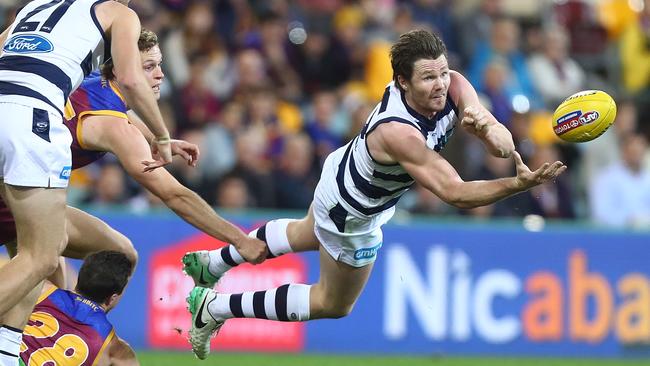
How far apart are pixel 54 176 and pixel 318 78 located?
901 centimetres

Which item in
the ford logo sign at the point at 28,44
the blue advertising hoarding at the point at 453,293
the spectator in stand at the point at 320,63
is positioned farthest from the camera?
the spectator in stand at the point at 320,63

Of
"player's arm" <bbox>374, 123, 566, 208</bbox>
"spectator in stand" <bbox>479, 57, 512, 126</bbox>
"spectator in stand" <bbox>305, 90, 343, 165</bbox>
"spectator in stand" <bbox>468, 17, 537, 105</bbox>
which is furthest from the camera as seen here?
"spectator in stand" <bbox>468, 17, 537, 105</bbox>

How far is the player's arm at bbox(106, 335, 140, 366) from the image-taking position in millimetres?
7547

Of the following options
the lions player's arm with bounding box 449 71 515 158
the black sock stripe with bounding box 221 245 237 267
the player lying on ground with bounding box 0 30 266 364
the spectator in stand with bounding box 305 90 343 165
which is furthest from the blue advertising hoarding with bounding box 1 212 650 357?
the lions player's arm with bounding box 449 71 515 158

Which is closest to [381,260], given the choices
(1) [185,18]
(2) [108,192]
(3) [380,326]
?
(3) [380,326]

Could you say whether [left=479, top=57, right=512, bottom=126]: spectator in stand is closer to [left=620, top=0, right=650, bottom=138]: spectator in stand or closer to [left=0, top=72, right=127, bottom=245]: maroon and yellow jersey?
[left=620, top=0, right=650, bottom=138]: spectator in stand

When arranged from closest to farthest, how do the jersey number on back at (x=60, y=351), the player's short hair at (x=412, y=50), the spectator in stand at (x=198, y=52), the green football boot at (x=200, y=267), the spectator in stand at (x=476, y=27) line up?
the jersey number on back at (x=60, y=351) → the player's short hair at (x=412, y=50) → the green football boot at (x=200, y=267) → the spectator in stand at (x=198, y=52) → the spectator in stand at (x=476, y=27)

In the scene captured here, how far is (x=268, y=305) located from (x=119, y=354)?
1.59 meters

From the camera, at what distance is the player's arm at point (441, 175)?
23.4 feet

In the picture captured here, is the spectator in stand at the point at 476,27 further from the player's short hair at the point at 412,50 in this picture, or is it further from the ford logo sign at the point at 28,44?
the ford logo sign at the point at 28,44

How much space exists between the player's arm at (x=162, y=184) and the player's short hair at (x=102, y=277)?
0.61m

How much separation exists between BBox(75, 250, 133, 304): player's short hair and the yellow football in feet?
9.21

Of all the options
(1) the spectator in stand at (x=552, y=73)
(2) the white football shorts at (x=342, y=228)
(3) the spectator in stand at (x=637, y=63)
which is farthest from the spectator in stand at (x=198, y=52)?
(2) the white football shorts at (x=342, y=228)

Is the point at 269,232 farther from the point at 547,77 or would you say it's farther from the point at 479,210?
the point at 547,77
